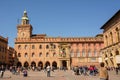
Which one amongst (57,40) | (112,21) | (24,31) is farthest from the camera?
(24,31)

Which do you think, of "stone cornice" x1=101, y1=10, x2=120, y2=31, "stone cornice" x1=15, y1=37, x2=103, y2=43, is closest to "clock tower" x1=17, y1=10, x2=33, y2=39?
"stone cornice" x1=15, y1=37, x2=103, y2=43

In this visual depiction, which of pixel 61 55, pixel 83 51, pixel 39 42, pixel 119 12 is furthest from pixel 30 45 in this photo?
pixel 119 12

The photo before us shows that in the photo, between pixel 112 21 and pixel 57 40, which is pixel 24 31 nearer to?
pixel 57 40

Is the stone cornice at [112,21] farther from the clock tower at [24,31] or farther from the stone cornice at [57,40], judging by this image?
the clock tower at [24,31]

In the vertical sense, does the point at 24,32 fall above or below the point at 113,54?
above

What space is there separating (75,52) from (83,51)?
2.92m

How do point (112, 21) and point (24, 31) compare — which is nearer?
point (112, 21)

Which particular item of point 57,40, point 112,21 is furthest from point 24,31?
point 112,21

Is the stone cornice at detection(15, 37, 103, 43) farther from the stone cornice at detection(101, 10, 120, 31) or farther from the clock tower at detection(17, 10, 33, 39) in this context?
the stone cornice at detection(101, 10, 120, 31)

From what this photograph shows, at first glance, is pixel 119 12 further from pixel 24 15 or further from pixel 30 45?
pixel 24 15

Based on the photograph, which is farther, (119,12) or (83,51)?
(83,51)

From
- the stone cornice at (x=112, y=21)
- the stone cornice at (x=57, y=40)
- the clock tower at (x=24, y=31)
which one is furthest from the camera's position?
the clock tower at (x=24, y=31)

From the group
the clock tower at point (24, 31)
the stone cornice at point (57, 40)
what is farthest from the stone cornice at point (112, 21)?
the clock tower at point (24, 31)

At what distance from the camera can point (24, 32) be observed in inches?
3465
